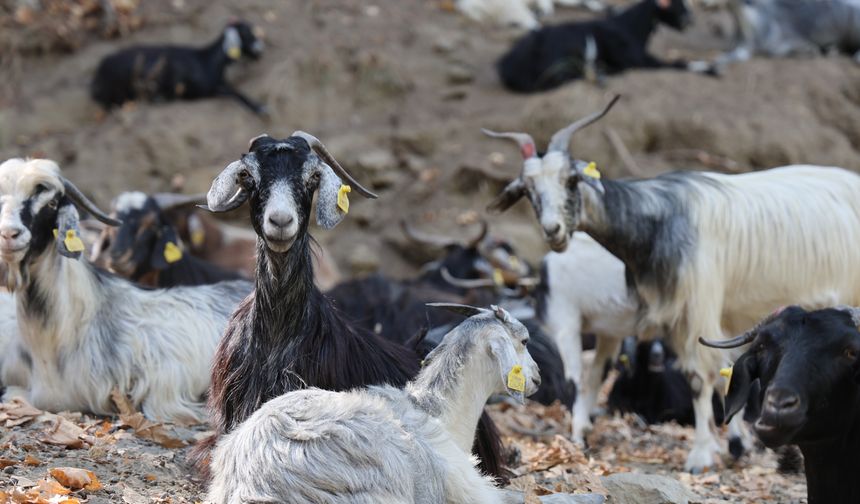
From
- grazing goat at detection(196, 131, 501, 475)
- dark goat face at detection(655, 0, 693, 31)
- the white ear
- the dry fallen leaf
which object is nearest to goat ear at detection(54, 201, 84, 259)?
grazing goat at detection(196, 131, 501, 475)

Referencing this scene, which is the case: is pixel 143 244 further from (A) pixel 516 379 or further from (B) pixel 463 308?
(A) pixel 516 379

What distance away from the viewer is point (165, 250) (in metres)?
9.32

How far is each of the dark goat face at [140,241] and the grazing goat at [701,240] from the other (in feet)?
8.69

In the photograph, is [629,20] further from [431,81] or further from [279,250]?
[279,250]

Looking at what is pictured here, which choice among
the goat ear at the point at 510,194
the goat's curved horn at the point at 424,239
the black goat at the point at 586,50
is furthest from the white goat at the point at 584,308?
the black goat at the point at 586,50

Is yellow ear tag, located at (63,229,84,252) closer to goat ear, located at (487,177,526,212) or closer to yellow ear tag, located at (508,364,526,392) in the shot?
goat ear, located at (487,177,526,212)

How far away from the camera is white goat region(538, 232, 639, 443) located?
843 cm

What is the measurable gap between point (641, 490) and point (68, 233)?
3.41 metres

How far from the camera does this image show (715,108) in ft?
50.2

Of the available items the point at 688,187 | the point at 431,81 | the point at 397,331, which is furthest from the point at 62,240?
the point at 431,81

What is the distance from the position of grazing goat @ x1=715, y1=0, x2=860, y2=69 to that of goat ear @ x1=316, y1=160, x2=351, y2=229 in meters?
12.1

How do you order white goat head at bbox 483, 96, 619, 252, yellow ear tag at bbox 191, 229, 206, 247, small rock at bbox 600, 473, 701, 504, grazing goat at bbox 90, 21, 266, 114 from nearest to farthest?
small rock at bbox 600, 473, 701, 504 < white goat head at bbox 483, 96, 619, 252 < yellow ear tag at bbox 191, 229, 206, 247 < grazing goat at bbox 90, 21, 266, 114

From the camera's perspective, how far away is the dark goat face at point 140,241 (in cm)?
930

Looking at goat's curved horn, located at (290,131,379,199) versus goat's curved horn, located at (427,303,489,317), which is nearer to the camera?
goat's curved horn, located at (427,303,489,317)
